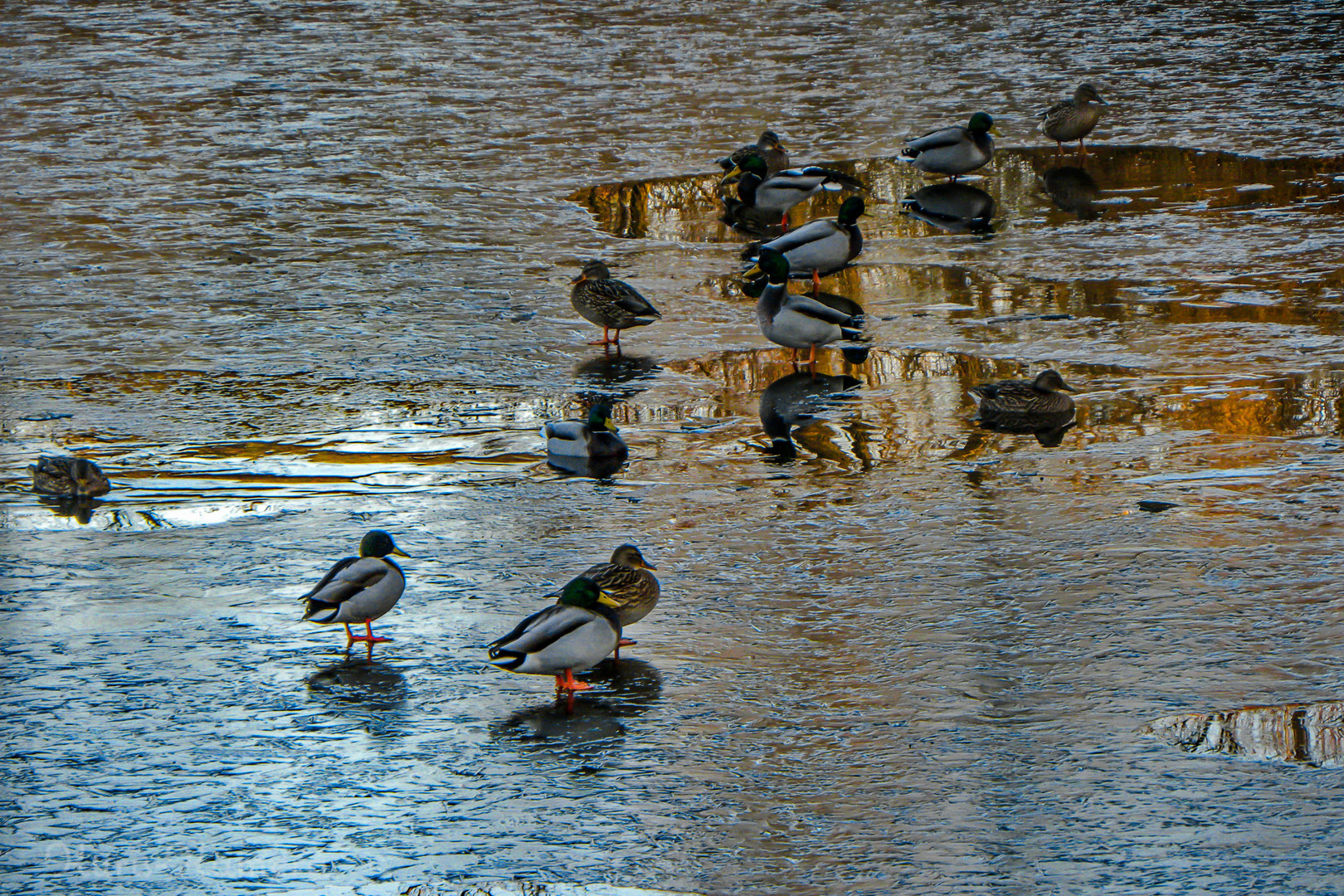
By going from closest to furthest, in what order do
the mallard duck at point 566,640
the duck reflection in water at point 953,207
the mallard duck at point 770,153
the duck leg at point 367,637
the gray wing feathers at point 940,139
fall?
the mallard duck at point 566,640 → the duck leg at point 367,637 → the duck reflection in water at point 953,207 → the gray wing feathers at point 940,139 → the mallard duck at point 770,153

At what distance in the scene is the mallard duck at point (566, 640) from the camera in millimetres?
6172

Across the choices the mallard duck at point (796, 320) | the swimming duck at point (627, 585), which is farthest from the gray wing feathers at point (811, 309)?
the swimming duck at point (627, 585)

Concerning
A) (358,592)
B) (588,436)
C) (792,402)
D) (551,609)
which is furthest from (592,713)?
(792,402)

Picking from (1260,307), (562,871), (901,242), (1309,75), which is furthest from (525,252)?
(1309,75)

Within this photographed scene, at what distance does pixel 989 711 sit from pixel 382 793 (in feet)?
7.74

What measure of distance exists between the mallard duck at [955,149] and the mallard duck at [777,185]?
0.80m

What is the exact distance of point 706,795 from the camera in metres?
5.51

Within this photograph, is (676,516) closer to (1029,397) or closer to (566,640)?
(566,640)

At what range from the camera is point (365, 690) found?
646 cm

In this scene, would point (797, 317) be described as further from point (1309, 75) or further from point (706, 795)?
point (1309, 75)

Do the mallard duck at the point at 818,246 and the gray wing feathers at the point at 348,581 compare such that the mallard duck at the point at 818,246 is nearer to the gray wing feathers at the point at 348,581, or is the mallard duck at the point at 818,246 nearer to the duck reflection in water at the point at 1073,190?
the duck reflection in water at the point at 1073,190

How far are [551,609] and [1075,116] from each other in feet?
37.0

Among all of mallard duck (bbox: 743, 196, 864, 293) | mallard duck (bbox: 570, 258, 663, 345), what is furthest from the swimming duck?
mallard duck (bbox: 743, 196, 864, 293)

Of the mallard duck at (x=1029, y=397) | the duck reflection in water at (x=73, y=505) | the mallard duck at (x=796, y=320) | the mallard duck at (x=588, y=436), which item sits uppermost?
the mallard duck at (x=796, y=320)
